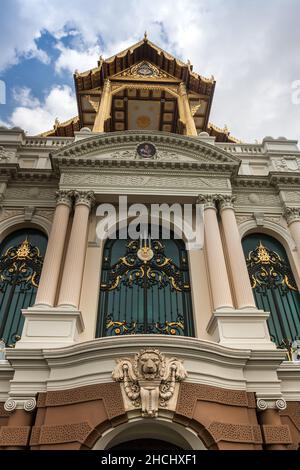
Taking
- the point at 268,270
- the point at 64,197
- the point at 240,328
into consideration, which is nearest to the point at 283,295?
the point at 268,270

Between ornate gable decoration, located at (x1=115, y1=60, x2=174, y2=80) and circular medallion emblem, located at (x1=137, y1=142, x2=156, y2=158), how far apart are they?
842 centimetres

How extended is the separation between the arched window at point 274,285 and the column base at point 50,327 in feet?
20.4

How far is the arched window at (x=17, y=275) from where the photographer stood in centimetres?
1176

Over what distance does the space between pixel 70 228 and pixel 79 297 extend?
3143 millimetres

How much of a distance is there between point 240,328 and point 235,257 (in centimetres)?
278

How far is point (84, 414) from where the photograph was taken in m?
7.96

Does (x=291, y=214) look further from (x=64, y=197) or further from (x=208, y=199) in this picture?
(x=64, y=197)

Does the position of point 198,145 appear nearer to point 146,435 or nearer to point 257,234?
point 257,234

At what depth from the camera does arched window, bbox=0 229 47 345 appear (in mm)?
11762

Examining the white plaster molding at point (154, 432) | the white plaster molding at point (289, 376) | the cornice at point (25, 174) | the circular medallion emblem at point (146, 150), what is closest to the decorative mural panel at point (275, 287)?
the white plaster molding at point (289, 376)

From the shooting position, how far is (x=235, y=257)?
1220cm

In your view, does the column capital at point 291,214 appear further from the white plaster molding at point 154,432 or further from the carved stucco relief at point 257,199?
the white plaster molding at point 154,432

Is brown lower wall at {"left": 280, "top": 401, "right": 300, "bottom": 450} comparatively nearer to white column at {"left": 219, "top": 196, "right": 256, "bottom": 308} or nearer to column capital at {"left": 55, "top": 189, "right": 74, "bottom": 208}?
white column at {"left": 219, "top": 196, "right": 256, "bottom": 308}
